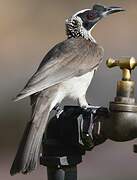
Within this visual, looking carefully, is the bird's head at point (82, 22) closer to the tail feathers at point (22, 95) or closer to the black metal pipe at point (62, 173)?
the tail feathers at point (22, 95)

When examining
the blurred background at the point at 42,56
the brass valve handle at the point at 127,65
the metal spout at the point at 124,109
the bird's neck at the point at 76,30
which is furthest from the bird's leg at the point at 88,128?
the blurred background at the point at 42,56

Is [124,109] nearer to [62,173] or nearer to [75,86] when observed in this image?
[62,173]

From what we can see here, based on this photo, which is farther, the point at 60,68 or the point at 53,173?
the point at 60,68

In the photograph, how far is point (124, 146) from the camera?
3.58 meters

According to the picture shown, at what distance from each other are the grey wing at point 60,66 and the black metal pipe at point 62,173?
0.83 feet

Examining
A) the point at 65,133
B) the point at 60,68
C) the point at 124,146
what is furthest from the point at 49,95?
the point at 124,146

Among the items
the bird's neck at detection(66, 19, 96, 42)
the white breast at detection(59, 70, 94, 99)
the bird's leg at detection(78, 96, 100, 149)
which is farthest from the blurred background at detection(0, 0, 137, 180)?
the bird's leg at detection(78, 96, 100, 149)

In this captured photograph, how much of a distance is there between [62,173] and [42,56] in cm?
168

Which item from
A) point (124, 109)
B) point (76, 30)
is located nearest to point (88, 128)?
point (124, 109)

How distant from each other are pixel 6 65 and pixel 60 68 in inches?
52.4

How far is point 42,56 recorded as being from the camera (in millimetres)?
3764

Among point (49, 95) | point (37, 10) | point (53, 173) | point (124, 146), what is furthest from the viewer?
point (37, 10)

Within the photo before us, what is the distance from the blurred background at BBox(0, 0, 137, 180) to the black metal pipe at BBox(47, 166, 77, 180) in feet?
4.39

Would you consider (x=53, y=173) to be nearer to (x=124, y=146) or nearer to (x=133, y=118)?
(x=133, y=118)
